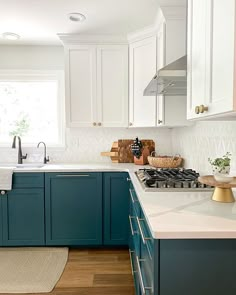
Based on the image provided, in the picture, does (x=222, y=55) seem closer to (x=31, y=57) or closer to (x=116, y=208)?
(x=116, y=208)

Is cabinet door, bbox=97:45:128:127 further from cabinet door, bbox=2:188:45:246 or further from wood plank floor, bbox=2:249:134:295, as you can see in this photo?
wood plank floor, bbox=2:249:134:295

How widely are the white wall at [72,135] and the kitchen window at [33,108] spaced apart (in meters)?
0.12

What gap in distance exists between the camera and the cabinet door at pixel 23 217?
2.80 meters

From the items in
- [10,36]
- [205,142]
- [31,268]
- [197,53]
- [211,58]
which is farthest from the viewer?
[10,36]

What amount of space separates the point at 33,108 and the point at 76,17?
140 centimetres

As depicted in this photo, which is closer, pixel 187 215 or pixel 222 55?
pixel 222 55

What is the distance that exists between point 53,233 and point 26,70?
207 cm

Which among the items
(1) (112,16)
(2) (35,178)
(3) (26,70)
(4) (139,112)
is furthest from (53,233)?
(1) (112,16)

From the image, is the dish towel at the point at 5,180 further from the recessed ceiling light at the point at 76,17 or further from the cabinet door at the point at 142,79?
the recessed ceiling light at the point at 76,17

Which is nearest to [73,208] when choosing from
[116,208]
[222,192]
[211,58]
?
[116,208]

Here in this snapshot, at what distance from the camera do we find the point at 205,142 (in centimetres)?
219

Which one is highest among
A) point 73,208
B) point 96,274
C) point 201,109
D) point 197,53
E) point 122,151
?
point 197,53

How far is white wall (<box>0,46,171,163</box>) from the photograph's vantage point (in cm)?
337

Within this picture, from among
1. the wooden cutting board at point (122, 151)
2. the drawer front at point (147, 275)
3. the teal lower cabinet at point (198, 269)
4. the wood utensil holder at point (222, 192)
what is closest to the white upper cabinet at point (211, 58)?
the wood utensil holder at point (222, 192)
